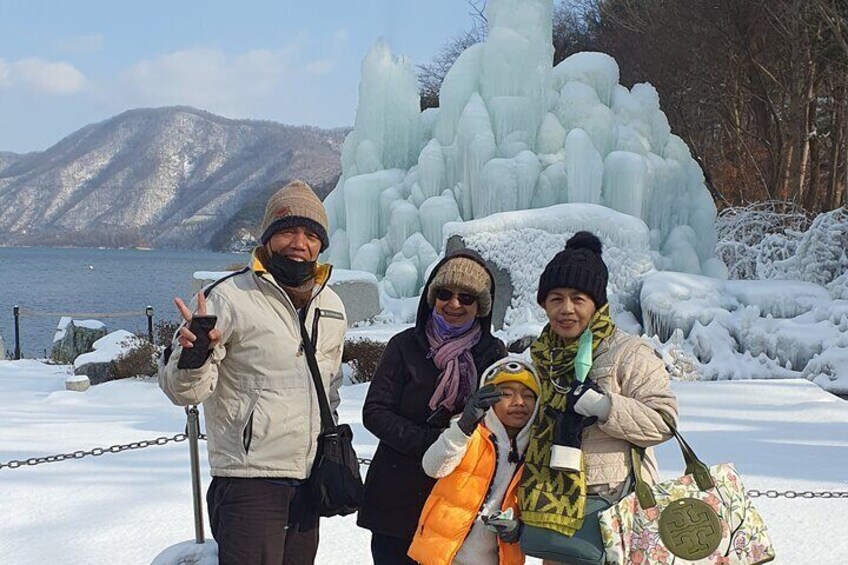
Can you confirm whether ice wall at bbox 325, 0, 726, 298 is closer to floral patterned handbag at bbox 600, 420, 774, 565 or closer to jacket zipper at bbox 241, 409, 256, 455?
floral patterned handbag at bbox 600, 420, 774, 565

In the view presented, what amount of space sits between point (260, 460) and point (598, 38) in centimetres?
3089

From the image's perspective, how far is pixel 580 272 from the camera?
9.20 ft

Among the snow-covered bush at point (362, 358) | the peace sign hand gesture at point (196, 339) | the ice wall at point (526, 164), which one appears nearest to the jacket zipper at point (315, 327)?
the peace sign hand gesture at point (196, 339)

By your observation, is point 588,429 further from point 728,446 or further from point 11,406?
point 11,406

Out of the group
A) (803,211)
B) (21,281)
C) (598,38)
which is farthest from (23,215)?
(803,211)

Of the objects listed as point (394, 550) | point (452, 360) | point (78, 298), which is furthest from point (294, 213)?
point (78, 298)

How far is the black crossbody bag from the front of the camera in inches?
113

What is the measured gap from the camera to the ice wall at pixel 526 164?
16.2m

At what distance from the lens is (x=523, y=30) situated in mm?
17625

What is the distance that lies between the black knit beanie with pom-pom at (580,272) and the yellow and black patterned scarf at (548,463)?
91 mm

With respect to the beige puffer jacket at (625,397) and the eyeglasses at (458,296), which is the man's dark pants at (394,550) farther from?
the eyeglasses at (458,296)

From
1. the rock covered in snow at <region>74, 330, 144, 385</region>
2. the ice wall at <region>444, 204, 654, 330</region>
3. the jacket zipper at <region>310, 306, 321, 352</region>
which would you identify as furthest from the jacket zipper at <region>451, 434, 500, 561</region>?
the rock covered in snow at <region>74, 330, 144, 385</region>

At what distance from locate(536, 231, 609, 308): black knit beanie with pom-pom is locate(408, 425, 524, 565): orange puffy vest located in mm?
560

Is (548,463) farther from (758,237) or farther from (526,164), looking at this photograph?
(758,237)
